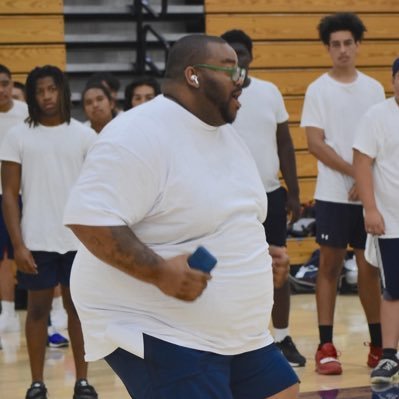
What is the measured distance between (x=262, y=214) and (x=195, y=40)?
1.61ft

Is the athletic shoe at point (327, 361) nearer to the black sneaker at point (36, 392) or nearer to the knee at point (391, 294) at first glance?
the knee at point (391, 294)

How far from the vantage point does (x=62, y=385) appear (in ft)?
16.8

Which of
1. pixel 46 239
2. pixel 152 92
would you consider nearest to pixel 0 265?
pixel 152 92

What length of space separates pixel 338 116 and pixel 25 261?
183cm

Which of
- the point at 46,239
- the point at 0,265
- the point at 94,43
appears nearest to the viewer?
the point at 46,239

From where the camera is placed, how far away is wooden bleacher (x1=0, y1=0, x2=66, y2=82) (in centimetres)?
877

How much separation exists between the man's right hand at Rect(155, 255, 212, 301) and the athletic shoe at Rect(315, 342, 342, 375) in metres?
2.88

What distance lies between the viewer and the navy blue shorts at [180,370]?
2.49 m

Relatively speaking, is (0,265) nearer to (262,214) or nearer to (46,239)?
(46,239)

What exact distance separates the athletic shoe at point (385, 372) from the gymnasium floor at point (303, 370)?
0.06m

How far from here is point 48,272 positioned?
15.5ft

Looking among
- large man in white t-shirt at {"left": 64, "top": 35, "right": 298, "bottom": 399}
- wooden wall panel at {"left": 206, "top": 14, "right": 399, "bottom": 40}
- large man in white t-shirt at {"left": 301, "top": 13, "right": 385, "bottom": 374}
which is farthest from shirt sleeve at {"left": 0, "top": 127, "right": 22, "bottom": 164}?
wooden wall panel at {"left": 206, "top": 14, "right": 399, "bottom": 40}

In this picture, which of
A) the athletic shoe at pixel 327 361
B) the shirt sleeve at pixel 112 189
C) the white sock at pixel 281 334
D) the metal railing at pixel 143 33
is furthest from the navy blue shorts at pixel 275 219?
the metal railing at pixel 143 33

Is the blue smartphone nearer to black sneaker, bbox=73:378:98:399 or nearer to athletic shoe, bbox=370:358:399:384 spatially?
black sneaker, bbox=73:378:98:399
